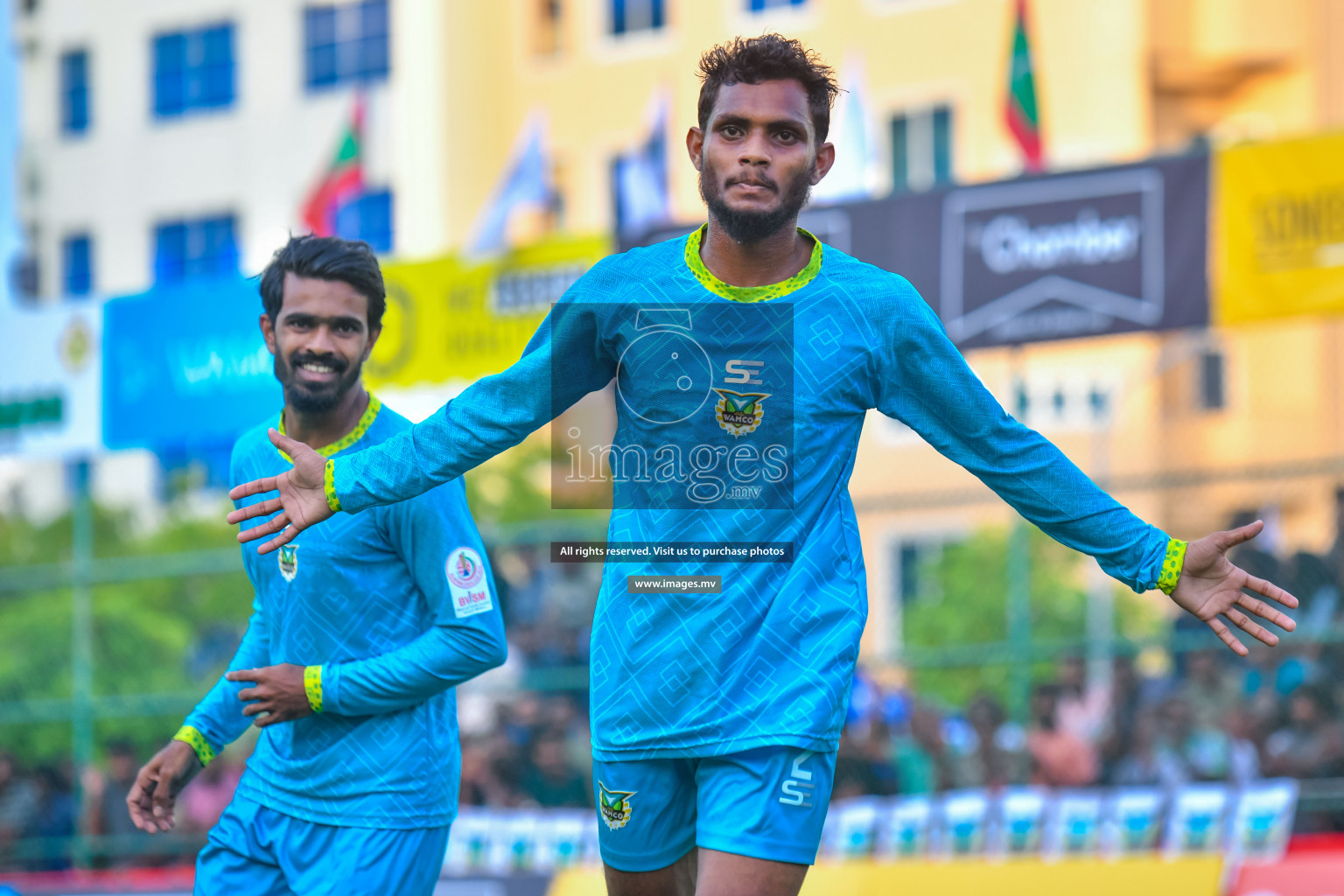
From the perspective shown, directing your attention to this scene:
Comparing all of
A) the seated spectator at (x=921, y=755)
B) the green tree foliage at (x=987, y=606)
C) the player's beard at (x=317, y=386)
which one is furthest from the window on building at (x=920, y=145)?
the player's beard at (x=317, y=386)

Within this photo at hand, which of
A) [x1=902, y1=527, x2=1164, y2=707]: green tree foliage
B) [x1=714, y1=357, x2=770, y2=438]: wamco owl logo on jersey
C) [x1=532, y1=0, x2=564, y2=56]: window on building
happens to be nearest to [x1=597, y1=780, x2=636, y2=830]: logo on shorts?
[x1=714, y1=357, x2=770, y2=438]: wamco owl logo on jersey

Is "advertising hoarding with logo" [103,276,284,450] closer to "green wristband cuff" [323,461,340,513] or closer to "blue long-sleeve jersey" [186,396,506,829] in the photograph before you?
"blue long-sleeve jersey" [186,396,506,829]

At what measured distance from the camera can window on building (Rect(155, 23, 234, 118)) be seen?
104 ft

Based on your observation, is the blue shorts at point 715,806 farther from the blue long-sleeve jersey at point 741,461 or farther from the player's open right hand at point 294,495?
the player's open right hand at point 294,495

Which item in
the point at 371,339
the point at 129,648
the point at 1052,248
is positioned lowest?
the point at 129,648

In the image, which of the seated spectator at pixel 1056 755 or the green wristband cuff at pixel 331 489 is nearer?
the green wristband cuff at pixel 331 489

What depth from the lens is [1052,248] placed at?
9.73m

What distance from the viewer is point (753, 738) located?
12.5 ft

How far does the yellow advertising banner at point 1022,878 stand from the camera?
7965 mm

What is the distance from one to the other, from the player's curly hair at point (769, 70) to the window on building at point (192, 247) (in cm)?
2807

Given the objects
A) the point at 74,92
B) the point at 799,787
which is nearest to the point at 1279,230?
the point at 799,787

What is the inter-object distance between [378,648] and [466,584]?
0.30 metres

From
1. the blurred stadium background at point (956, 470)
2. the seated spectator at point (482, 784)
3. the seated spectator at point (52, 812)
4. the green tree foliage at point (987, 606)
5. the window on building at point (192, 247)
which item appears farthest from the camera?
the window on building at point (192, 247)

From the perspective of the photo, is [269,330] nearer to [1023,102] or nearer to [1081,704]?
[1081,704]
